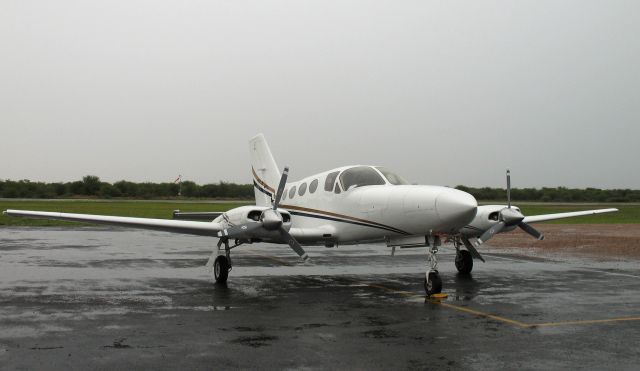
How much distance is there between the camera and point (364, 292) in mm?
13875

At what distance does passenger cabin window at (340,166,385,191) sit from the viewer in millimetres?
15734

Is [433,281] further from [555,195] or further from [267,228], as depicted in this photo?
[555,195]

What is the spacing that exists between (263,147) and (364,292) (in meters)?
9.86

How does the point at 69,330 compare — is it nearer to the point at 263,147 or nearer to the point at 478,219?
the point at 478,219

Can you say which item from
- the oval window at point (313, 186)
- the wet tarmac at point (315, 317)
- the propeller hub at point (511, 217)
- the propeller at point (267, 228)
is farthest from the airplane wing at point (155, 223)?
the propeller hub at point (511, 217)

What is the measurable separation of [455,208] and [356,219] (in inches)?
129

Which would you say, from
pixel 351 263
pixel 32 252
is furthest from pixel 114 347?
pixel 32 252

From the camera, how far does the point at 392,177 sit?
15.7 meters

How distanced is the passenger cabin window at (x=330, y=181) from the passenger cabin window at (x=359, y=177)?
29cm

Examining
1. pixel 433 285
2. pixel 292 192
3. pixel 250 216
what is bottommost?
pixel 433 285

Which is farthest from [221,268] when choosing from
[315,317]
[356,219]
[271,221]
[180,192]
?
[180,192]

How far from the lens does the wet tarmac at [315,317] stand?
7.62m

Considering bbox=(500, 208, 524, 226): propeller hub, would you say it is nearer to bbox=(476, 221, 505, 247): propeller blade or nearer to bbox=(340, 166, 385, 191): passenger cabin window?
bbox=(476, 221, 505, 247): propeller blade

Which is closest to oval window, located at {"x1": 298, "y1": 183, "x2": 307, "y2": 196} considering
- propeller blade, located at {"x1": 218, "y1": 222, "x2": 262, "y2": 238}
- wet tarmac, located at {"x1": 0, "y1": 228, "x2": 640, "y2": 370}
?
wet tarmac, located at {"x1": 0, "y1": 228, "x2": 640, "y2": 370}
